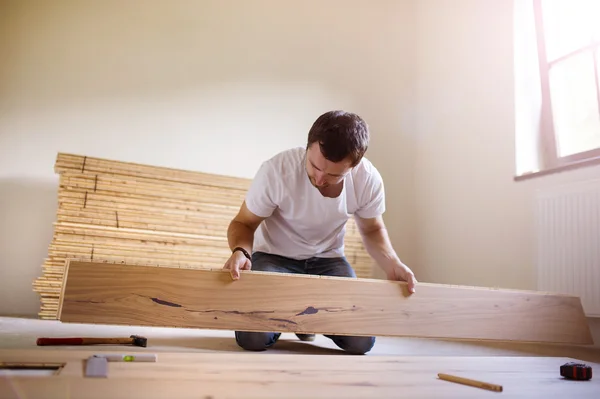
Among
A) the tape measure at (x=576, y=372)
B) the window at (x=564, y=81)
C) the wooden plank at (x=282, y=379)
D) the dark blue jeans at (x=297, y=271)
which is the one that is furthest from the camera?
the window at (x=564, y=81)

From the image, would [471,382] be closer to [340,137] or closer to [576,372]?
[576,372]

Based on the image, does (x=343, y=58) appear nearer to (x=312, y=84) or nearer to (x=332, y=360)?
(x=312, y=84)

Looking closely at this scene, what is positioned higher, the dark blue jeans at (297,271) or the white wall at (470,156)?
the white wall at (470,156)

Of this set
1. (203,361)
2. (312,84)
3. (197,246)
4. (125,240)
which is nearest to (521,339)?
(203,361)

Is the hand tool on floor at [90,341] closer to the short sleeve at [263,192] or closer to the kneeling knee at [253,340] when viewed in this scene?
the kneeling knee at [253,340]

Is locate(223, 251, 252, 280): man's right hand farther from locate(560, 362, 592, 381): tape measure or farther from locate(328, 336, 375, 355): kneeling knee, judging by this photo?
locate(560, 362, 592, 381): tape measure

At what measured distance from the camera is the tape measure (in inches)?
61.6

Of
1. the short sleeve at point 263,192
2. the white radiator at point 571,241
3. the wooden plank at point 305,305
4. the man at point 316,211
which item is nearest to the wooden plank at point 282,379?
the wooden plank at point 305,305

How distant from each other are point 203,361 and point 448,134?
349 cm

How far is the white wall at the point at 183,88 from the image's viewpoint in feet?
12.7

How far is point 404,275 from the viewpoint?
2.16 meters

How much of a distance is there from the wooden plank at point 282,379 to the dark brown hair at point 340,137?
698mm

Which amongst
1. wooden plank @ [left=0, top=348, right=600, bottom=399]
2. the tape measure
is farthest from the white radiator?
the tape measure

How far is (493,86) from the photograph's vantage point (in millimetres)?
4016
